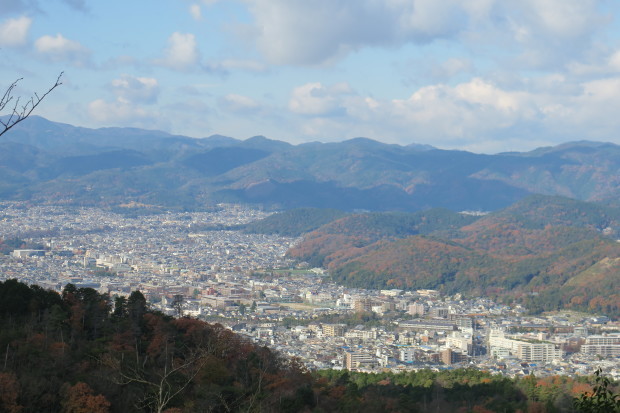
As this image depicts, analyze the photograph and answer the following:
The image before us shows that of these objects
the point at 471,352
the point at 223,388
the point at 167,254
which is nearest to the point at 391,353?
the point at 471,352

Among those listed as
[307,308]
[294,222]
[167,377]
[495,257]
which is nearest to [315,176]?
[294,222]

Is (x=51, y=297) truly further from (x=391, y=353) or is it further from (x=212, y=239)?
(x=212, y=239)

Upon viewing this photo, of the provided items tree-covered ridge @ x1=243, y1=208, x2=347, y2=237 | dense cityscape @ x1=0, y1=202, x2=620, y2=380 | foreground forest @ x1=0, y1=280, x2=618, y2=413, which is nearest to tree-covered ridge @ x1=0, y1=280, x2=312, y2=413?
foreground forest @ x1=0, y1=280, x2=618, y2=413

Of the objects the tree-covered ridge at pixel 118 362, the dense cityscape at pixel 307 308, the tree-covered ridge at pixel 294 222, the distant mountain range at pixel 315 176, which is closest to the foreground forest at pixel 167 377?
the tree-covered ridge at pixel 118 362

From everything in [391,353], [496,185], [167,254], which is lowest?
[391,353]

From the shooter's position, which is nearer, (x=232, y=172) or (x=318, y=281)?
(x=318, y=281)

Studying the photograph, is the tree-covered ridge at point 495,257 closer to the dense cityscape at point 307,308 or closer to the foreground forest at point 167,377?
the dense cityscape at point 307,308
